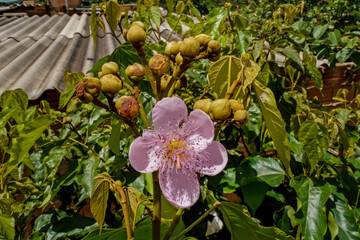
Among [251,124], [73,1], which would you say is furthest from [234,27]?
[73,1]

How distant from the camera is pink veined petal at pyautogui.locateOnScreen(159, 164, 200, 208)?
0.62 m

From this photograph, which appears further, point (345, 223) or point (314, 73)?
point (314, 73)

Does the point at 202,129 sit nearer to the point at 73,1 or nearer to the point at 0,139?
the point at 0,139

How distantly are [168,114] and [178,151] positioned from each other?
11cm

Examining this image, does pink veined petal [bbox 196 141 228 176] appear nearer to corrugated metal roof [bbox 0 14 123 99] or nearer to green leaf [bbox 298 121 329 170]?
green leaf [bbox 298 121 329 170]

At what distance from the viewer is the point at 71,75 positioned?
1318 millimetres

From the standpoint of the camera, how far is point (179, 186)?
66 cm

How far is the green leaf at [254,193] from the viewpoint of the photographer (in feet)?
3.62

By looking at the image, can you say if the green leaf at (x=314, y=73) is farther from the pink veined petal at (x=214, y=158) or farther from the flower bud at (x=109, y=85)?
the flower bud at (x=109, y=85)

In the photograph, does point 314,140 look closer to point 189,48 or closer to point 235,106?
point 235,106

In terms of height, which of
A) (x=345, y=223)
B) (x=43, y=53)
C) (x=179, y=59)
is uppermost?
(x=179, y=59)

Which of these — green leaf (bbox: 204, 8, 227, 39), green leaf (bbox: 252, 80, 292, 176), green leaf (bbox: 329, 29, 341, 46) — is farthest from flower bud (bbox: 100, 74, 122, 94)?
green leaf (bbox: 329, 29, 341, 46)

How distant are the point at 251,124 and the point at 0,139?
1171 millimetres

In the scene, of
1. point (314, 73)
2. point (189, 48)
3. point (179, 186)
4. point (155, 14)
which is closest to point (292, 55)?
point (314, 73)
